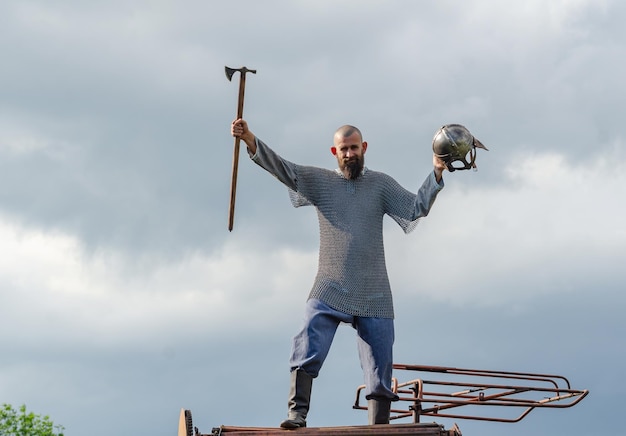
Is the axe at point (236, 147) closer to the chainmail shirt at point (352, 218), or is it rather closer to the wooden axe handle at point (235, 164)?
the wooden axe handle at point (235, 164)

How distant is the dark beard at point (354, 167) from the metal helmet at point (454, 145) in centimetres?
55

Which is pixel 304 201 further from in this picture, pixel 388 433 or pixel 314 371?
pixel 388 433

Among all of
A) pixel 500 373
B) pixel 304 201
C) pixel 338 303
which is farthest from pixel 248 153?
pixel 500 373

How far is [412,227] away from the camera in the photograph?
820 centimetres

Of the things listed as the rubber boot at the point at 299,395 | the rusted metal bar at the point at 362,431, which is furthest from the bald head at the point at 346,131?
the rusted metal bar at the point at 362,431

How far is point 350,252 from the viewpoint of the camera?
782 cm

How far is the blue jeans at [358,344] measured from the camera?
24.6 feet

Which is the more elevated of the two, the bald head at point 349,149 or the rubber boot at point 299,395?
the bald head at point 349,149

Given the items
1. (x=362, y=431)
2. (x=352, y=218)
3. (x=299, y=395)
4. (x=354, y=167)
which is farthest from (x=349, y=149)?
(x=362, y=431)

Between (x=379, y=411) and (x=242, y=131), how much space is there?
215 centimetres

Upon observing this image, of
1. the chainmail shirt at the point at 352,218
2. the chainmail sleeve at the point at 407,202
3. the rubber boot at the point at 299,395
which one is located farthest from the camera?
the chainmail sleeve at the point at 407,202

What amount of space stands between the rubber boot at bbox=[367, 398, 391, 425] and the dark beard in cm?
164

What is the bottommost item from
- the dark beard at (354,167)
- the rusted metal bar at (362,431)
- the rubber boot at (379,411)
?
the rusted metal bar at (362,431)

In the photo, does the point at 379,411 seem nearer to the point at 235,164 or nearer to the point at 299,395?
the point at 299,395
